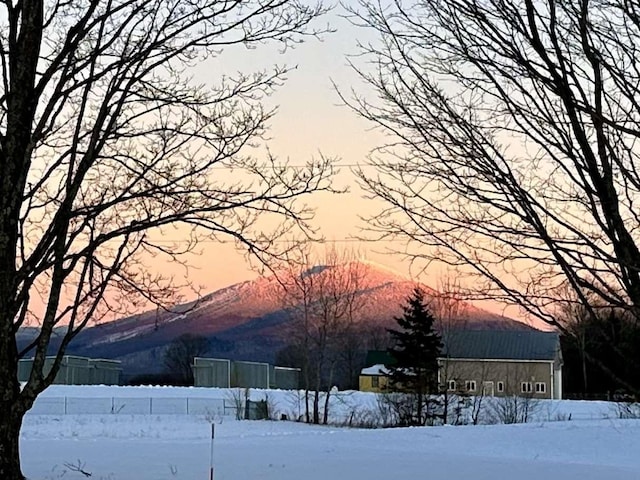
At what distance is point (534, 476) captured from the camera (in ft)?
46.0

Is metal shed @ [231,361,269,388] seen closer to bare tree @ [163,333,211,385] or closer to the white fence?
the white fence

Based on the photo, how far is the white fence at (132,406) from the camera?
1592 inches

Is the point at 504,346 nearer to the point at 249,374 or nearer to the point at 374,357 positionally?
the point at 374,357

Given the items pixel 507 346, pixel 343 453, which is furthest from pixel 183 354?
pixel 343 453

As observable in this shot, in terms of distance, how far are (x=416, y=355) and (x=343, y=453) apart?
23.4 m

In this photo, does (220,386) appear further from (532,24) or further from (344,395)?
(532,24)

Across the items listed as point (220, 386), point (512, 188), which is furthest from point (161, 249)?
point (220, 386)

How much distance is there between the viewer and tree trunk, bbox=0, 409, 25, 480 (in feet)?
28.1

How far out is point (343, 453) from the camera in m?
17.2

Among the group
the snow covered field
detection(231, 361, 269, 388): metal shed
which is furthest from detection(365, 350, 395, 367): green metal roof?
the snow covered field

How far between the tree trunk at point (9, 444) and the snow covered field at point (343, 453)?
11.7ft

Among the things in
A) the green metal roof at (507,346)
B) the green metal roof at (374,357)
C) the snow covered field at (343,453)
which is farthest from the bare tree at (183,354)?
the snow covered field at (343,453)

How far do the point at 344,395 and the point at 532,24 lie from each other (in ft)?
137

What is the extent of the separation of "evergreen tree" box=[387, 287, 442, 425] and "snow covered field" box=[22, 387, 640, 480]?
706 centimetres
